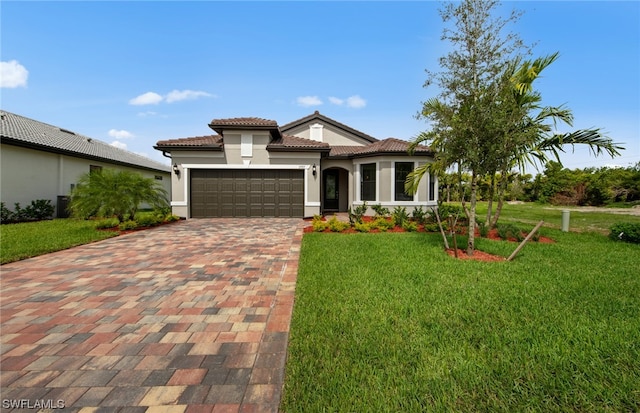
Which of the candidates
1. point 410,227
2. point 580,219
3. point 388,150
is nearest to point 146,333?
point 410,227

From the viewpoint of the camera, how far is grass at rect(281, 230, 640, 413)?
6.39ft

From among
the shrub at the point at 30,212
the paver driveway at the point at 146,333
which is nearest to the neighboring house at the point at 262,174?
the shrub at the point at 30,212

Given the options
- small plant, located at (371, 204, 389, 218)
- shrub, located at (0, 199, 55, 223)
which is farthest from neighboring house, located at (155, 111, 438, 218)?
shrub, located at (0, 199, 55, 223)

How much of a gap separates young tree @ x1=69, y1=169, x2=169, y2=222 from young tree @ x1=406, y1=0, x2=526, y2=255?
10.3 meters

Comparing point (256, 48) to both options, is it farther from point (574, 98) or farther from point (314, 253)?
point (574, 98)

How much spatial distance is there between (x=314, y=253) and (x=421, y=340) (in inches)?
151

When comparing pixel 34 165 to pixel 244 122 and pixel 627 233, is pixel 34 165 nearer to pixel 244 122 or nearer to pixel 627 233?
pixel 244 122

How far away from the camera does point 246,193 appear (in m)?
13.3

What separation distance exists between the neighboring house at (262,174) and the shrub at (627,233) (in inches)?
251

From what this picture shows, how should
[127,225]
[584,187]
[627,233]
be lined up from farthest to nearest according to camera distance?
1. [584,187]
2. [127,225]
3. [627,233]

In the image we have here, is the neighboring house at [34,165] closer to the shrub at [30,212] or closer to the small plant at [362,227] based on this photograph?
the shrub at [30,212]

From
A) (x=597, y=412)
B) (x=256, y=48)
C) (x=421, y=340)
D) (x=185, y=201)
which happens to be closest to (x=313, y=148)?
(x=256, y=48)

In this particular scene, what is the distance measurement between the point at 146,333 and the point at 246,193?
35.3 ft

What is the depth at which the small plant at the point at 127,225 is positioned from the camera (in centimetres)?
961
